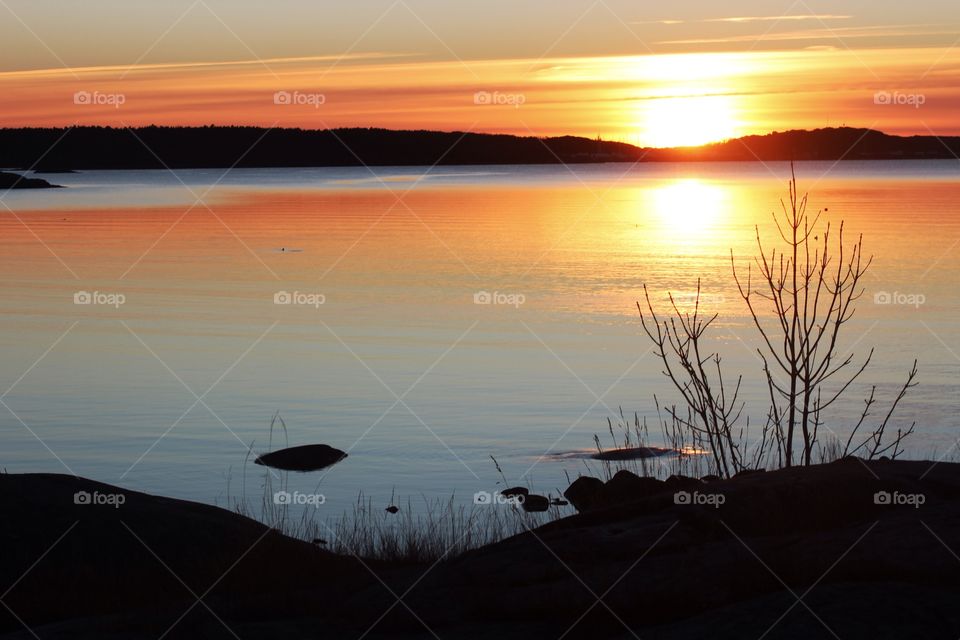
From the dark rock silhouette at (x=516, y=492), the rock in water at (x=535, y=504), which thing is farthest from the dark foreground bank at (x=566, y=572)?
the dark rock silhouette at (x=516, y=492)

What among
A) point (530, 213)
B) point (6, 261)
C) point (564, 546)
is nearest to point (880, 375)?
point (564, 546)

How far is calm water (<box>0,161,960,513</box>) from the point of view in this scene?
644 inches

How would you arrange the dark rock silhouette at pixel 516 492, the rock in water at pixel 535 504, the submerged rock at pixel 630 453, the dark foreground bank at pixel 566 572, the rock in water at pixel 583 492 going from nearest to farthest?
the dark foreground bank at pixel 566 572
the rock in water at pixel 583 492
the rock in water at pixel 535 504
the dark rock silhouette at pixel 516 492
the submerged rock at pixel 630 453

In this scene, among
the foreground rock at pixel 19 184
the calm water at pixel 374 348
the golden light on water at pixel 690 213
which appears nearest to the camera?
the calm water at pixel 374 348

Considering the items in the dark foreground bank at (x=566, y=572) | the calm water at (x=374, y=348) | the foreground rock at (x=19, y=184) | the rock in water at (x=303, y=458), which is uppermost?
the foreground rock at (x=19, y=184)

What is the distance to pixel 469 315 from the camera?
26.8 m

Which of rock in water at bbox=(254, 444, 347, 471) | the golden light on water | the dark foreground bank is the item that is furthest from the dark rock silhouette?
A: the golden light on water

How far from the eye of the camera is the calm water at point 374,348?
16.4 meters

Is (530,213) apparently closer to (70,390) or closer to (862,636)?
(70,390)

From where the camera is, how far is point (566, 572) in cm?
710

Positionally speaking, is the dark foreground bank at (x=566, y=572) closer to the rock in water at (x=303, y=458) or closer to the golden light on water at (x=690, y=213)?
the rock in water at (x=303, y=458)

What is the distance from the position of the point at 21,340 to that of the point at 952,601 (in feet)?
68.3

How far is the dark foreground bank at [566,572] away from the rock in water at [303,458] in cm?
588

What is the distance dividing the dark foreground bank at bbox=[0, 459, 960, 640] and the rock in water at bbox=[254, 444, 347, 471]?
5.88 metres
